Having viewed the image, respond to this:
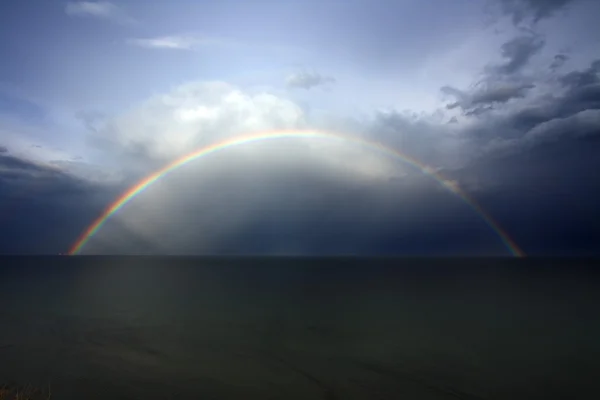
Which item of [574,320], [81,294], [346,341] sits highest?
[574,320]

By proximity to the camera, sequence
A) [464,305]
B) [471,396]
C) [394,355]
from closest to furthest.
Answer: [471,396] < [394,355] < [464,305]

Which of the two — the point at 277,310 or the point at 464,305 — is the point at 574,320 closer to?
the point at 464,305

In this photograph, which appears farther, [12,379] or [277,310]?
[277,310]

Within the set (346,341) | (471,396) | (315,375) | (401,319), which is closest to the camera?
(471,396)

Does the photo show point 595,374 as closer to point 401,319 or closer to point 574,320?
point 401,319

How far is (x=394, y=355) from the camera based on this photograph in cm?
3122

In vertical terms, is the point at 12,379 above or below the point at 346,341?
below

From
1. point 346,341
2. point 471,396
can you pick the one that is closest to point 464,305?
point 346,341

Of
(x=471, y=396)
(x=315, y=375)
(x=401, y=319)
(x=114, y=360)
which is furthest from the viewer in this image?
(x=401, y=319)

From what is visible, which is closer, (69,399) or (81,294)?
(69,399)

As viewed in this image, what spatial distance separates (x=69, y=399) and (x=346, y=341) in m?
23.7

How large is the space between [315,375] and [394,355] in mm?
8507

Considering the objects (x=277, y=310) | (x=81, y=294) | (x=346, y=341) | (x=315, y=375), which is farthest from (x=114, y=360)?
(x=81, y=294)

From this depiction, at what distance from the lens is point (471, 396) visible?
74.8ft
